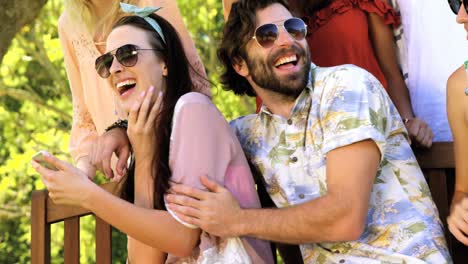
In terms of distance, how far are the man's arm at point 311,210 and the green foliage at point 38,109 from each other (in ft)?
28.7

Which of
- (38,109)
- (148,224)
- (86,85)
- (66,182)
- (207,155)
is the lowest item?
(38,109)

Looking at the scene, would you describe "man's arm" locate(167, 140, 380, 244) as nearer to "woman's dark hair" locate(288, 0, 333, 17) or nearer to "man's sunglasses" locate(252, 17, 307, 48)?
"man's sunglasses" locate(252, 17, 307, 48)

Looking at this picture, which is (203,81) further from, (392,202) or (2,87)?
(2,87)

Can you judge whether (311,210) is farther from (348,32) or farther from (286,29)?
(348,32)

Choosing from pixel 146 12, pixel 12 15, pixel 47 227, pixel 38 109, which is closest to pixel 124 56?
pixel 146 12

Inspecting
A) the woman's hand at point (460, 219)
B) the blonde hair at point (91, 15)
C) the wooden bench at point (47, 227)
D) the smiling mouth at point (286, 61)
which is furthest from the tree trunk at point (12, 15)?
the woman's hand at point (460, 219)

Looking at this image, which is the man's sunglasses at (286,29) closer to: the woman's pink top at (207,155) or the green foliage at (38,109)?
the woman's pink top at (207,155)

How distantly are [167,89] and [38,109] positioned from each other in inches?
422

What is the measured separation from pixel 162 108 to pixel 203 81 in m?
0.43

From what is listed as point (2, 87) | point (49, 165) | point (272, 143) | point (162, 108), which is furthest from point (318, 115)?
point (2, 87)

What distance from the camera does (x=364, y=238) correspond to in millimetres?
3115

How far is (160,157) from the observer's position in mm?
3301

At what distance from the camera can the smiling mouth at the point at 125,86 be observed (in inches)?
135

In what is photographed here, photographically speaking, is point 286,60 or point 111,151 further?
point 111,151
